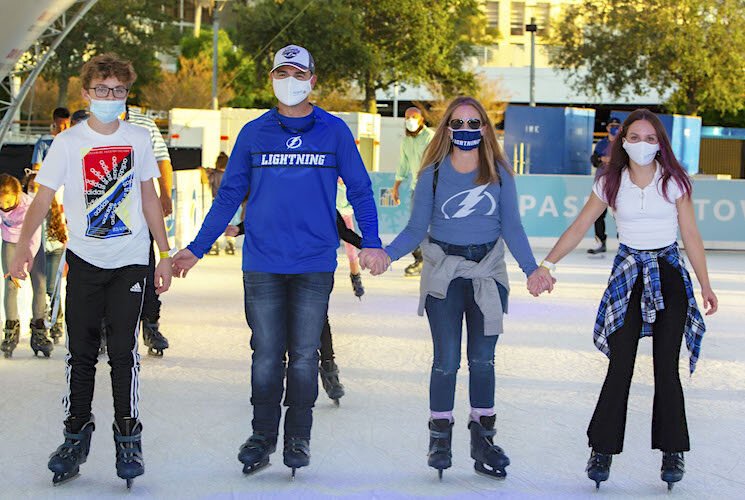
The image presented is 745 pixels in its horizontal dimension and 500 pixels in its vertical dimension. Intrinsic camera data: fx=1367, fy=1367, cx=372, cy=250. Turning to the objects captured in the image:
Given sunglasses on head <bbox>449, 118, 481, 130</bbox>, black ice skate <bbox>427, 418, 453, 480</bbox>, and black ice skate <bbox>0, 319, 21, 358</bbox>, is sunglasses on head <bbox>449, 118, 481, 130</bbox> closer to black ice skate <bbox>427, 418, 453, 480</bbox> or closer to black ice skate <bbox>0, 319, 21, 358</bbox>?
black ice skate <bbox>427, 418, 453, 480</bbox>

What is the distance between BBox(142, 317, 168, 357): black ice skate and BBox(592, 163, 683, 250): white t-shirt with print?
4.04m

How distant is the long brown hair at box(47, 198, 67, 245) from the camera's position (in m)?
8.84

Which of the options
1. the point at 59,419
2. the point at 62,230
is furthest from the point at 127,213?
the point at 62,230

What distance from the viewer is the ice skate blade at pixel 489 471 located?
5.45 metres

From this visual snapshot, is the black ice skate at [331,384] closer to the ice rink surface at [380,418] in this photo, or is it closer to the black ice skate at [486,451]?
the ice rink surface at [380,418]

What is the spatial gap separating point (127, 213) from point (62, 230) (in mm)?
3832

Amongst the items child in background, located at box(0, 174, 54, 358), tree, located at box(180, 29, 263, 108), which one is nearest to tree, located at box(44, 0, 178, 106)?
tree, located at box(180, 29, 263, 108)

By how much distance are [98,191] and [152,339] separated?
3.59 m

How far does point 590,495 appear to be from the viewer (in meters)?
5.23

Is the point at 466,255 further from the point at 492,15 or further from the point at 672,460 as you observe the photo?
the point at 492,15

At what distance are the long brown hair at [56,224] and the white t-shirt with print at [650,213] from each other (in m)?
4.55

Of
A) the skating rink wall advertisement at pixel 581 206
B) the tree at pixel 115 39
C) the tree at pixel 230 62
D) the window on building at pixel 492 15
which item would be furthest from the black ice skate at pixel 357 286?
the window on building at pixel 492 15

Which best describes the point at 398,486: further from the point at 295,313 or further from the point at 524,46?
the point at 524,46

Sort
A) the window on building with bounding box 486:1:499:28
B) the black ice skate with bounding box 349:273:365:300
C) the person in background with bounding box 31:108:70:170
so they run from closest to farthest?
the person in background with bounding box 31:108:70:170, the black ice skate with bounding box 349:273:365:300, the window on building with bounding box 486:1:499:28
